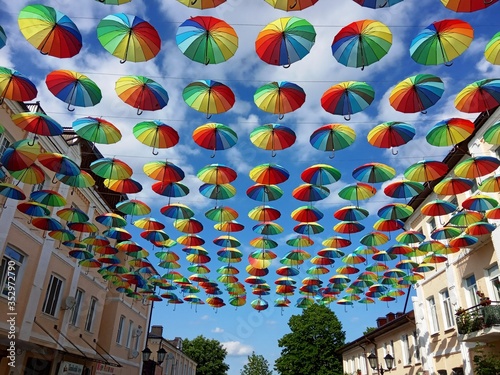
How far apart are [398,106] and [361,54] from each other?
6.05ft

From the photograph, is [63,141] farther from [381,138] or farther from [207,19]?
[381,138]

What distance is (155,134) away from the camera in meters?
10.6

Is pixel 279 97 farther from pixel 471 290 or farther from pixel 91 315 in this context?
pixel 91 315

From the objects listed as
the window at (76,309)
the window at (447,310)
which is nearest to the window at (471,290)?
the window at (447,310)

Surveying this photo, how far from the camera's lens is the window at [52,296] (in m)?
17.0

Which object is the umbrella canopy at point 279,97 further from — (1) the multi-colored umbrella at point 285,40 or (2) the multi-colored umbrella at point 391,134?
(2) the multi-colored umbrella at point 391,134

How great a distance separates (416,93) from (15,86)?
8982 mm

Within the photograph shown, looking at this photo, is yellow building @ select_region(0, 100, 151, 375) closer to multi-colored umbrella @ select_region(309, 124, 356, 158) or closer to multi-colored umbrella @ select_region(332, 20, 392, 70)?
multi-colored umbrella @ select_region(309, 124, 356, 158)

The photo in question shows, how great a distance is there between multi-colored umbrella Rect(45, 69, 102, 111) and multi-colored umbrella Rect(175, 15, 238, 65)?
2651 millimetres

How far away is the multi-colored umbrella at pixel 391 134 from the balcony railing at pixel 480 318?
8.24m

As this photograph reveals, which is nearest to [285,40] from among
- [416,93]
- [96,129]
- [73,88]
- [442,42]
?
[442,42]

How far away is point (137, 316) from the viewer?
28172 mm

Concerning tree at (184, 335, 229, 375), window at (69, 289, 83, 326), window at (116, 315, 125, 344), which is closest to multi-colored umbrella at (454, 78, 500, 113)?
window at (69, 289, 83, 326)

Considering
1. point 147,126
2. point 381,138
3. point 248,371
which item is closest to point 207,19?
point 147,126
